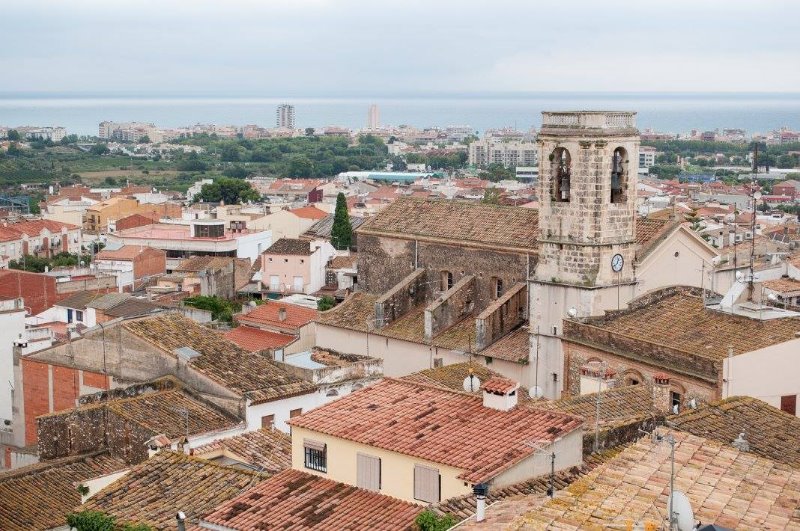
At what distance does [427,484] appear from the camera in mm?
14461

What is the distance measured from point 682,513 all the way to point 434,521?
3.26 meters

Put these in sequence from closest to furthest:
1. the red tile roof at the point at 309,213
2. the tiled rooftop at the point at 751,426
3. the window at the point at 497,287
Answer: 1. the tiled rooftop at the point at 751,426
2. the window at the point at 497,287
3. the red tile roof at the point at 309,213

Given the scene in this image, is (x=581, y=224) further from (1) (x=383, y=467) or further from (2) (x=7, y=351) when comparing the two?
(1) (x=383, y=467)

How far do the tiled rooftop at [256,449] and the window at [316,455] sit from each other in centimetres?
304

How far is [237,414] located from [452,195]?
79.1 m

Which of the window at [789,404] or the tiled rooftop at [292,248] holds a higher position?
the window at [789,404]

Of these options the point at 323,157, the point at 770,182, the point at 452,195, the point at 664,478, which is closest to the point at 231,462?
the point at 664,478

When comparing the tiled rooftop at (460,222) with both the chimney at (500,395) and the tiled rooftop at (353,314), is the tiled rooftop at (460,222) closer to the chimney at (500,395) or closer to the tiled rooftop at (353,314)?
the tiled rooftop at (353,314)

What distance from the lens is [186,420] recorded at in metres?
21.0

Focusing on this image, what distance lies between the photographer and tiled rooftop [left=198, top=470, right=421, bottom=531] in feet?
46.9

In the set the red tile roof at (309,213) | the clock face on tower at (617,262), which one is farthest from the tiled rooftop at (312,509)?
the red tile roof at (309,213)

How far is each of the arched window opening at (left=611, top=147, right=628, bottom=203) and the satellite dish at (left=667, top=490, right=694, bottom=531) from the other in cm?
2003

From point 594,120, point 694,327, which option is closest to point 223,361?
point 694,327

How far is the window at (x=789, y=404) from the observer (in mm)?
21672
